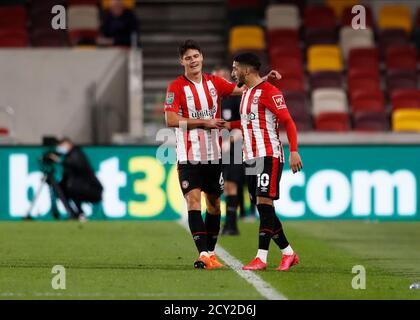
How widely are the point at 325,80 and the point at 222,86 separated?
39.3 ft

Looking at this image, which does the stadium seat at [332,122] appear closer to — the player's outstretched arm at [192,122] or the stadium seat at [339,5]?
the stadium seat at [339,5]

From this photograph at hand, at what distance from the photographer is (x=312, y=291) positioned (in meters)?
8.36

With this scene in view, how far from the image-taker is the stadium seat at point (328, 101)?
20.8 metres

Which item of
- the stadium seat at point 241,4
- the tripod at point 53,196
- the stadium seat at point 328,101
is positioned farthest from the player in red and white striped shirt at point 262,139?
the stadium seat at point 241,4

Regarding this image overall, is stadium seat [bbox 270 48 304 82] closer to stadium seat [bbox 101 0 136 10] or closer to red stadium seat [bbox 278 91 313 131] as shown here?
red stadium seat [bbox 278 91 313 131]

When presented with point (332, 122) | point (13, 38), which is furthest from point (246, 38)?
point (13, 38)

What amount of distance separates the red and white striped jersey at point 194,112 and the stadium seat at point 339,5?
46.1ft

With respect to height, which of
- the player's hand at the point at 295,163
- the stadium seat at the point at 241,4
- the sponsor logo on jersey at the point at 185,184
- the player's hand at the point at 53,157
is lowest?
the sponsor logo on jersey at the point at 185,184

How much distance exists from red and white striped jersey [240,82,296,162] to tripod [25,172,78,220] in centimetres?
836

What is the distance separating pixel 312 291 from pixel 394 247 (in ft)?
16.1

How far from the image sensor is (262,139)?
966 cm

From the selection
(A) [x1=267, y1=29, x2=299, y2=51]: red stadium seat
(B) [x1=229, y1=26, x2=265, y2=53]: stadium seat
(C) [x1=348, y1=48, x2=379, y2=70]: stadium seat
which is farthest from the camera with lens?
(C) [x1=348, y1=48, x2=379, y2=70]: stadium seat

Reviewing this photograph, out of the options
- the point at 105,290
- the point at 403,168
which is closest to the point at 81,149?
the point at 403,168
